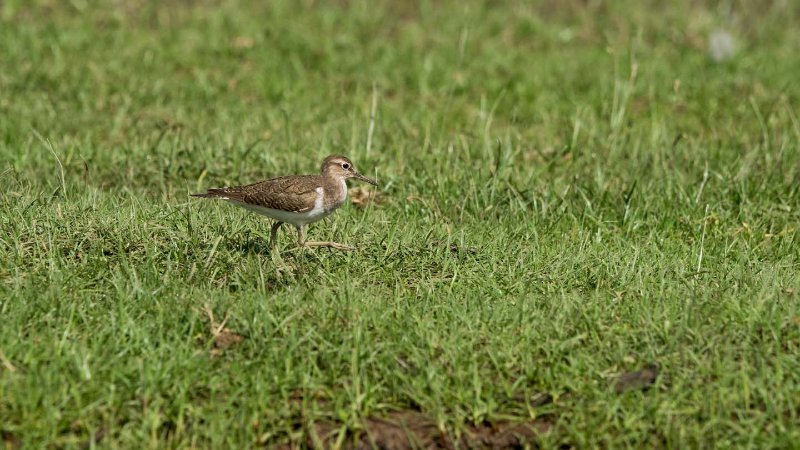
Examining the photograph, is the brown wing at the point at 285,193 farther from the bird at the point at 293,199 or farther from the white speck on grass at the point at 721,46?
the white speck on grass at the point at 721,46

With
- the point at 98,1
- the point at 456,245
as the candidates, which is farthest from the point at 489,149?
the point at 98,1

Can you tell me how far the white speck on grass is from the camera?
1170 centimetres

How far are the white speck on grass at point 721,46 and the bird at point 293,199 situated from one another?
627 centimetres

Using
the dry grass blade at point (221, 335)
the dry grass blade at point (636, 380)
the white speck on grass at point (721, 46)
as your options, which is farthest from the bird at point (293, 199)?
the white speck on grass at point (721, 46)

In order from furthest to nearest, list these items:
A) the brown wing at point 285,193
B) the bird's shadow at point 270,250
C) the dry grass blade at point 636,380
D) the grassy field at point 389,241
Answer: the bird's shadow at point 270,250
the brown wing at point 285,193
the dry grass blade at point 636,380
the grassy field at point 389,241

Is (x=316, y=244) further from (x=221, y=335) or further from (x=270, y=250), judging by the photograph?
(x=221, y=335)

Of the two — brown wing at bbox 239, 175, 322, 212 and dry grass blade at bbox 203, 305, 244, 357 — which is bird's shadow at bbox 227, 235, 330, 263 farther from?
dry grass blade at bbox 203, 305, 244, 357

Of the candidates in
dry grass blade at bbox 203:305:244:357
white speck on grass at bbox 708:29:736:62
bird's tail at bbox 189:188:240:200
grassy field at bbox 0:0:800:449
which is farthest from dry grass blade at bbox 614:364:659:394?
white speck on grass at bbox 708:29:736:62

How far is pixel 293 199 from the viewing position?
6.45 m

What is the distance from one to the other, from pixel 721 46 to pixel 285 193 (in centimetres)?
692

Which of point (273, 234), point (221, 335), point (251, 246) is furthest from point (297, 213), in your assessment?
point (221, 335)

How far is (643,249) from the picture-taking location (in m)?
7.01

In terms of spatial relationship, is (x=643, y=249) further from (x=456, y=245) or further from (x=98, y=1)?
(x=98, y=1)

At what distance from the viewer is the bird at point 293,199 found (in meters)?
6.48
